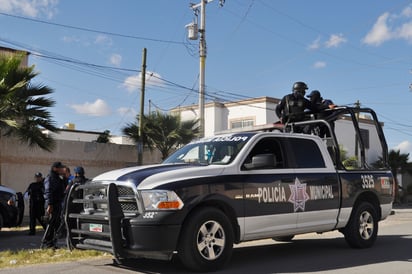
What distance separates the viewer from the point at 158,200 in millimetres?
6285

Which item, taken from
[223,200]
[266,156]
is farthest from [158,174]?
[266,156]

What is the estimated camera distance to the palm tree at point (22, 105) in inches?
614

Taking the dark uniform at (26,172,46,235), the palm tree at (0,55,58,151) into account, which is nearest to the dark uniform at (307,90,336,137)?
the dark uniform at (26,172,46,235)

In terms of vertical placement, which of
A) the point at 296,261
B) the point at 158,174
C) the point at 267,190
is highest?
the point at 158,174

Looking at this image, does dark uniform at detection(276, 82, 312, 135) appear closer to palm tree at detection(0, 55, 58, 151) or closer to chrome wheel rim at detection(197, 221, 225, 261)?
chrome wheel rim at detection(197, 221, 225, 261)

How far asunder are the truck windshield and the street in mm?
1539

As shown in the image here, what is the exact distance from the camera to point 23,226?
15.3 meters

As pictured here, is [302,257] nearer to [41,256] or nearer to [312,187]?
Answer: [312,187]

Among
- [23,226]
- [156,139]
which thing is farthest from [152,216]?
[156,139]

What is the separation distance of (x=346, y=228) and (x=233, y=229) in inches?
112

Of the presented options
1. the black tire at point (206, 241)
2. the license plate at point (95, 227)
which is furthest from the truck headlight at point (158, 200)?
the license plate at point (95, 227)

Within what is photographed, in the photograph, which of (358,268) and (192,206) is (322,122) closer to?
(358,268)

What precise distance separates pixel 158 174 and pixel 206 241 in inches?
42.4

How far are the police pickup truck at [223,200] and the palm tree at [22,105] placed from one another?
929 cm
